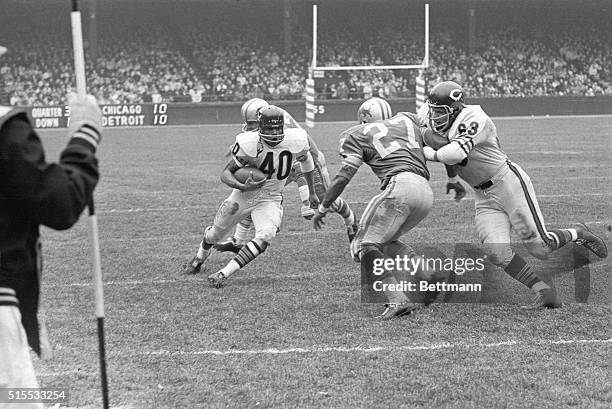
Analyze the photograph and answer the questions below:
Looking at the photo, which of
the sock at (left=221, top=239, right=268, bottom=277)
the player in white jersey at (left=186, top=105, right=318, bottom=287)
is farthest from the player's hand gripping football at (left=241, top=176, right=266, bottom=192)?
the sock at (left=221, top=239, right=268, bottom=277)

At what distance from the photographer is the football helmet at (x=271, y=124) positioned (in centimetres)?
747

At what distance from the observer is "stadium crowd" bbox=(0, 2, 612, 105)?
32.7 m

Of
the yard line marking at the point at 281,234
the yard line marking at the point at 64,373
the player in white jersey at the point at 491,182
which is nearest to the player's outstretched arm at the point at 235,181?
the player in white jersey at the point at 491,182

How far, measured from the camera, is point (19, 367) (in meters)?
2.93

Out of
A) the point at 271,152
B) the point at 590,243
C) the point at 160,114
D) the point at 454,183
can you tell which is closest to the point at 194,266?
the point at 271,152

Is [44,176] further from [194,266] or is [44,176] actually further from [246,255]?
[194,266]

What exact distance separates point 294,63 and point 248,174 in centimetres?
2815

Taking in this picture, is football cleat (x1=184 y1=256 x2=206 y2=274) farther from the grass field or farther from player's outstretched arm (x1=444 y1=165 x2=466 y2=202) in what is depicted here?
player's outstretched arm (x1=444 y1=165 x2=466 y2=202)

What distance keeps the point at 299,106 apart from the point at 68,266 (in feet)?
74.3

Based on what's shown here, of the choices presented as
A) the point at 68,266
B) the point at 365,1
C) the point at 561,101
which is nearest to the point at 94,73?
the point at 365,1

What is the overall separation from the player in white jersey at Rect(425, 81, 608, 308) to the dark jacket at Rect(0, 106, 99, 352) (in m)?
4.04

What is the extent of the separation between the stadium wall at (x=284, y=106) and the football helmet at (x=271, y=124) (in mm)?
22439

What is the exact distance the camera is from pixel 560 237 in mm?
7105

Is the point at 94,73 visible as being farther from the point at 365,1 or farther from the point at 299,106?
the point at 365,1
